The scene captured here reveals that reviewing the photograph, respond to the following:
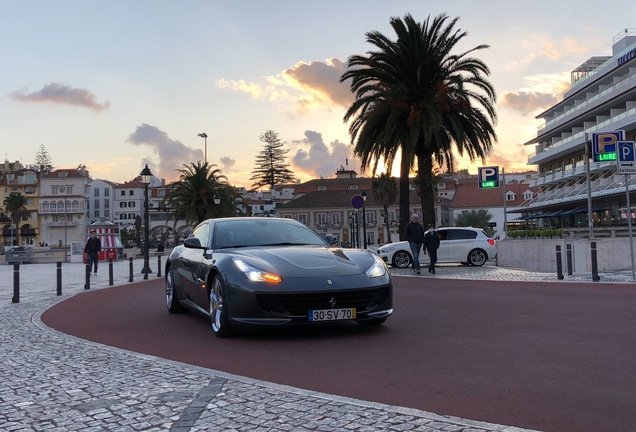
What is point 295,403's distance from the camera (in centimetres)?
429

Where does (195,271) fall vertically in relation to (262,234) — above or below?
below

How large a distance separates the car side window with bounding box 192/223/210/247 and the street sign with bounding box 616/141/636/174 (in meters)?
10.3

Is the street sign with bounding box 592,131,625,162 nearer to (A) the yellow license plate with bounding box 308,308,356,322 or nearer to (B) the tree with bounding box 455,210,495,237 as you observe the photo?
(A) the yellow license plate with bounding box 308,308,356,322

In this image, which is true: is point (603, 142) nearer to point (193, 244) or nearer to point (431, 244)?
point (431, 244)

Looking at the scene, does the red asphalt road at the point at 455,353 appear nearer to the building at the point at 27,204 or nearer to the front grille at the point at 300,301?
the front grille at the point at 300,301

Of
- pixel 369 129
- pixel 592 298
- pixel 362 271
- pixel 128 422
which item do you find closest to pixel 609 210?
pixel 369 129

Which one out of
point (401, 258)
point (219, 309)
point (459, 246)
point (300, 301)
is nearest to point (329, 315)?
point (300, 301)

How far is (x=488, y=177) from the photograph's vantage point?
117ft

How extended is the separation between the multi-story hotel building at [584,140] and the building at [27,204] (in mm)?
91858

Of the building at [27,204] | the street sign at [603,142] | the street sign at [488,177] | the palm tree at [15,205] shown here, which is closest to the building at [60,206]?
the building at [27,204]

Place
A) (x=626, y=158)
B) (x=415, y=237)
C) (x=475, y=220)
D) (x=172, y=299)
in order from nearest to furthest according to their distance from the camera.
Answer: (x=172, y=299), (x=626, y=158), (x=415, y=237), (x=475, y=220)

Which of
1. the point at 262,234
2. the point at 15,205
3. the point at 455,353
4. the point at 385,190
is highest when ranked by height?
the point at 15,205

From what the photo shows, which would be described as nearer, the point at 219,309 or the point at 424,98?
the point at 219,309

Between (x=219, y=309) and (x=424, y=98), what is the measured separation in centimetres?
2047
